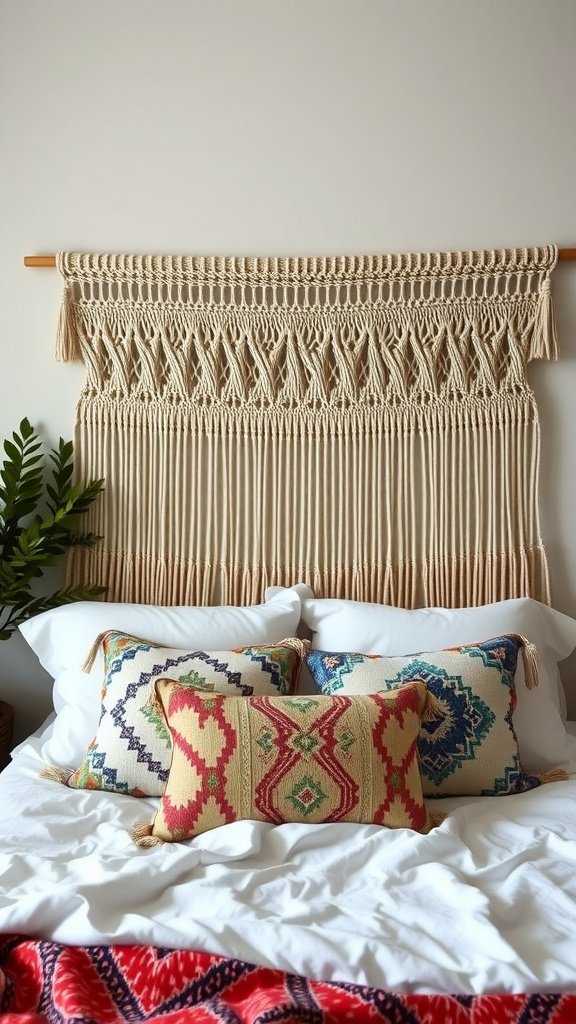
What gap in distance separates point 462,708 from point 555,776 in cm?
28

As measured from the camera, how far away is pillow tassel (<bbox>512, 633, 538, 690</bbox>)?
1.87 meters

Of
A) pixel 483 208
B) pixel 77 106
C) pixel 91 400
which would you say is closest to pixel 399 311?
pixel 483 208

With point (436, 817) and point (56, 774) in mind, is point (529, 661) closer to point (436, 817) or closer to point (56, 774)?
point (436, 817)

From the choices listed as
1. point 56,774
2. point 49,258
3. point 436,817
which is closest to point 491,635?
point 436,817

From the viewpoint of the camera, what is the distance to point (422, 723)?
171 centimetres

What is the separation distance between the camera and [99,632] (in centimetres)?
197

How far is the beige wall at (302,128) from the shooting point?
7.26 ft

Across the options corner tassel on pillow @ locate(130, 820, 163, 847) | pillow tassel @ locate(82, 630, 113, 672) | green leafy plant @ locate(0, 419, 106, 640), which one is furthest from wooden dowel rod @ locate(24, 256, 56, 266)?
corner tassel on pillow @ locate(130, 820, 163, 847)

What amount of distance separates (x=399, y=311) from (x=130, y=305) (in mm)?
706

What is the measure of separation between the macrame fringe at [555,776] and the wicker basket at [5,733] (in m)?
1.28

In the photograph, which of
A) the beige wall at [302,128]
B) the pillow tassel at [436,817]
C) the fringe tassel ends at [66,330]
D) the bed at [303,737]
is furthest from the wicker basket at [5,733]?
the beige wall at [302,128]

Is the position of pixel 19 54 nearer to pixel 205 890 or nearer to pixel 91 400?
pixel 91 400

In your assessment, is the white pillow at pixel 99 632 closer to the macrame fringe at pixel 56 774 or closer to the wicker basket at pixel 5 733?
the macrame fringe at pixel 56 774

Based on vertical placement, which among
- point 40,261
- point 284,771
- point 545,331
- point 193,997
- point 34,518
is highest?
point 40,261
